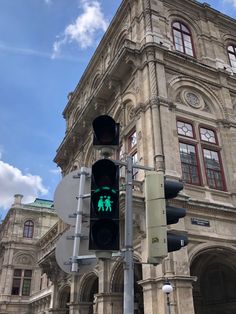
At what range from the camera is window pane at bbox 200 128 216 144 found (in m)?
18.5

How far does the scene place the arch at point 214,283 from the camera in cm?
1723

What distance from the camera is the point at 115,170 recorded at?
4.53 metres

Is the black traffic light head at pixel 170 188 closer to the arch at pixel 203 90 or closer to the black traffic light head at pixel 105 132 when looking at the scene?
the black traffic light head at pixel 105 132

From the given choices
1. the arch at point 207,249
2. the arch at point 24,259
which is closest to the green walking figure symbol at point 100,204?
the arch at point 207,249

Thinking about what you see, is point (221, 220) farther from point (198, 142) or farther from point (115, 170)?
point (115, 170)

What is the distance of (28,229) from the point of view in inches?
1983

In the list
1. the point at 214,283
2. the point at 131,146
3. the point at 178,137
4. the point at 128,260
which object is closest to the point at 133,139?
the point at 131,146

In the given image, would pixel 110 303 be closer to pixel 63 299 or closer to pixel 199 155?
pixel 199 155

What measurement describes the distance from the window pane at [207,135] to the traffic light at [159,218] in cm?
1413

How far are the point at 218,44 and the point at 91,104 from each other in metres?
9.27

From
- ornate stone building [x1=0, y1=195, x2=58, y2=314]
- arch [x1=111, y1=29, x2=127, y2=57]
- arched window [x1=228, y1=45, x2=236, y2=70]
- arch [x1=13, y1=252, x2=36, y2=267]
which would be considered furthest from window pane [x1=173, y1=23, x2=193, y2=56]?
arch [x1=13, y1=252, x2=36, y2=267]

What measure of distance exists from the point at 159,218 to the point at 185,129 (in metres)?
14.1

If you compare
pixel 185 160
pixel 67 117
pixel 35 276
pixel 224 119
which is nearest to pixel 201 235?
pixel 185 160

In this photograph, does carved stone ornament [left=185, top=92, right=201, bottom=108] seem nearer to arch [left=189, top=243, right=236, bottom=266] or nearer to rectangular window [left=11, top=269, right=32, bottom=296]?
arch [left=189, top=243, right=236, bottom=266]
